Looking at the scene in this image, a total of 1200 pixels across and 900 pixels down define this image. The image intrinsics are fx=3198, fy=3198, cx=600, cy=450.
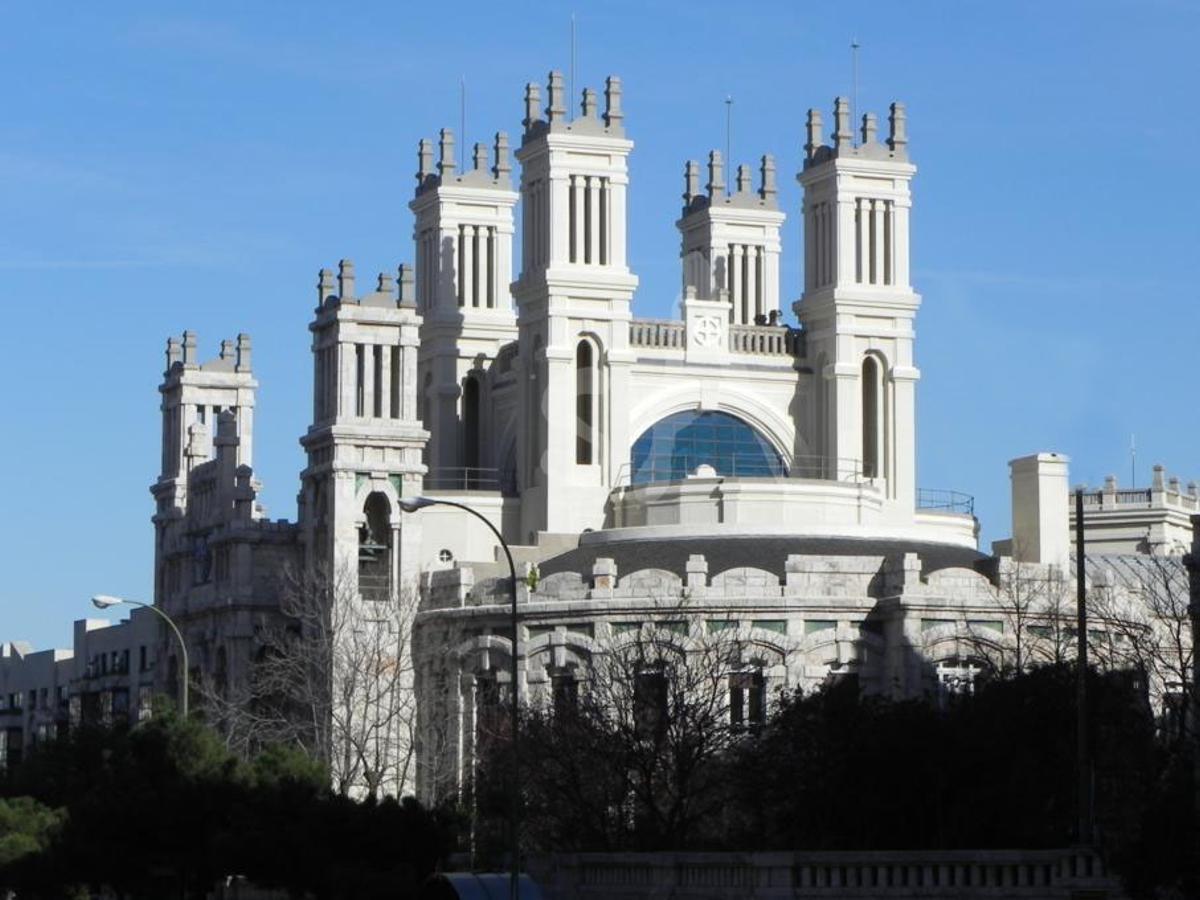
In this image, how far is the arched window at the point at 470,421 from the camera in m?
131

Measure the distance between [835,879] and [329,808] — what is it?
→ 51.0ft

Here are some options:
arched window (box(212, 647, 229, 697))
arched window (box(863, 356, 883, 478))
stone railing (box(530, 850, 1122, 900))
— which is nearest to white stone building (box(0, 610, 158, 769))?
arched window (box(212, 647, 229, 697))

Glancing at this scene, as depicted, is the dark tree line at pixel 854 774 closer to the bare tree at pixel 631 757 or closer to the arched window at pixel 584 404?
the bare tree at pixel 631 757

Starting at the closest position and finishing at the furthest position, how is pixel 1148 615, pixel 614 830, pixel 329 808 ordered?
pixel 329 808
pixel 614 830
pixel 1148 615

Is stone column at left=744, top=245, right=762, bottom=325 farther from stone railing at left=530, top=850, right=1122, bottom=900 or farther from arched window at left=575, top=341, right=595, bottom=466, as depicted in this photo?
stone railing at left=530, top=850, right=1122, bottom=900

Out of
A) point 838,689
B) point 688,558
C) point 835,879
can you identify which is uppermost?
point 688,558

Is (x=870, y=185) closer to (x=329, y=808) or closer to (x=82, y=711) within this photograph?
(x=82, y=711)

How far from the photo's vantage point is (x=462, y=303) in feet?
439

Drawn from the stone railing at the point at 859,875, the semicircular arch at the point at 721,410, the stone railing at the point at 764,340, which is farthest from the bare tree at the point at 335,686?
the stone railing at the point at 859,875

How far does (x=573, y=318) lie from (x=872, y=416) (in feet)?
45.4

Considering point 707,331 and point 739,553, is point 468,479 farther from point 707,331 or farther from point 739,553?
point 739,553

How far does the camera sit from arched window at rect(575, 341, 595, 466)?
121m

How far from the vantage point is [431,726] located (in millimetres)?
109688

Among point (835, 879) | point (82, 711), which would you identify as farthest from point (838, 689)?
point (82, 711)
